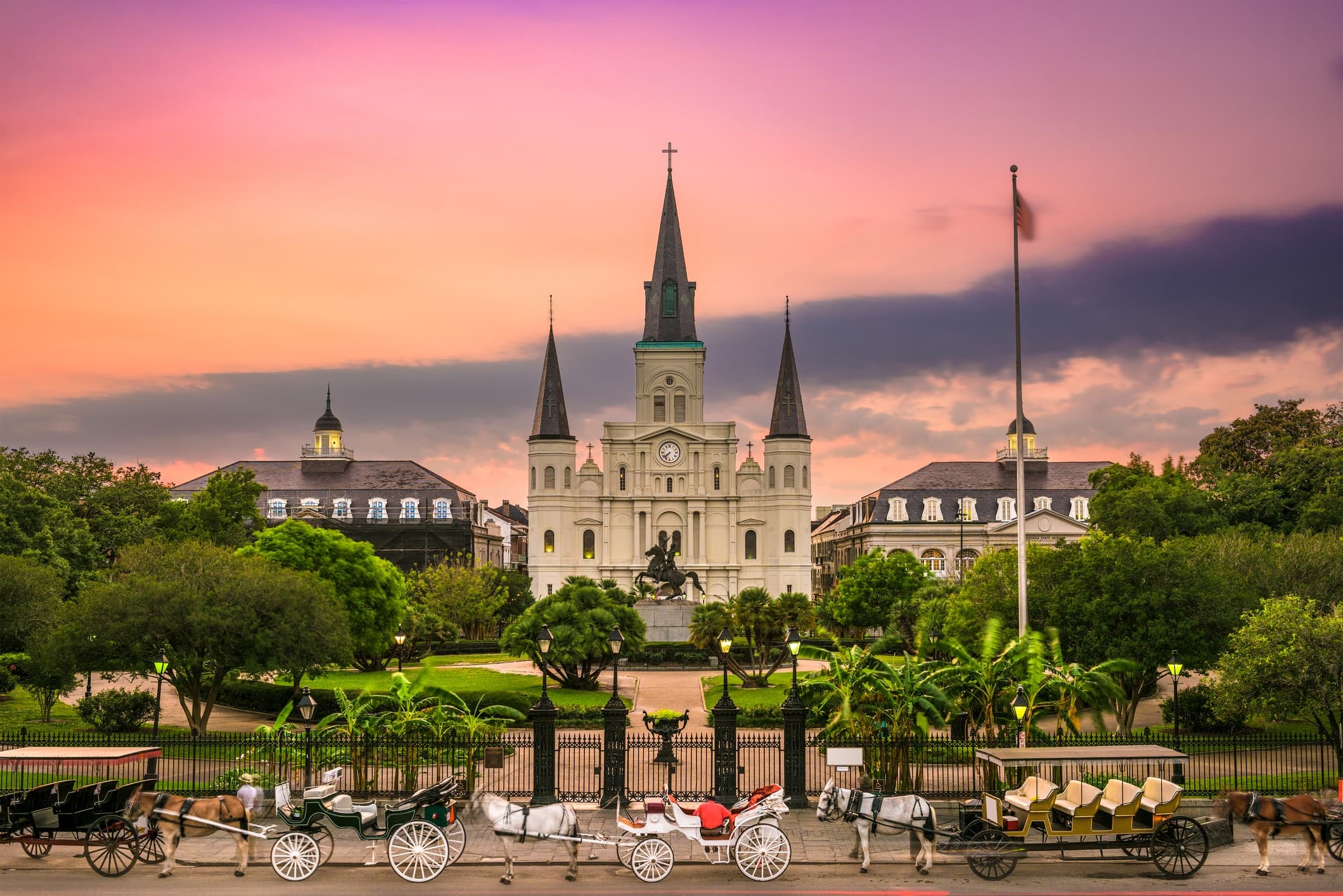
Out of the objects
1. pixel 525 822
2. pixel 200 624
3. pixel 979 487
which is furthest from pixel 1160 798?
pixel 979 487

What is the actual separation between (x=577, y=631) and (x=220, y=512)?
105 feet

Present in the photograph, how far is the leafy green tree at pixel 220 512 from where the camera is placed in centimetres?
6594

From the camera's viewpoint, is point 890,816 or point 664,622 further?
point 664,622

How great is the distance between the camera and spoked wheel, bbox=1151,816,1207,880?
1683cm

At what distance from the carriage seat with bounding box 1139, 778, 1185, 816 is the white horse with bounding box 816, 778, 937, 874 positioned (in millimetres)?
3068

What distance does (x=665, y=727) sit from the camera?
79.2 ft

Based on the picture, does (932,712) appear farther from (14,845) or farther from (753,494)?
(753,494)

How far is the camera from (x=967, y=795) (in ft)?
72.6

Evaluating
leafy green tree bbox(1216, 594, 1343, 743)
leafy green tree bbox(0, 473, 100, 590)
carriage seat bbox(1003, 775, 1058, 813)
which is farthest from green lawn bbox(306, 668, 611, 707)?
carriage seat bbox(1003, 775, 1058, 813)

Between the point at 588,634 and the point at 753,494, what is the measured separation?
51.3 m

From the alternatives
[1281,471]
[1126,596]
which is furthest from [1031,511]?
[1126,596]

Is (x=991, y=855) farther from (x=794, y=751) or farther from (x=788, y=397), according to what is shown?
(x=788, y=397)

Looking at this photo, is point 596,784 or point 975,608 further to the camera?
point 975,608

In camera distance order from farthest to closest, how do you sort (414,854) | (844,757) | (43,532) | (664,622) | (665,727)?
(664,622) → (43,532) → (665,727) → (844,757) → (414,854)
